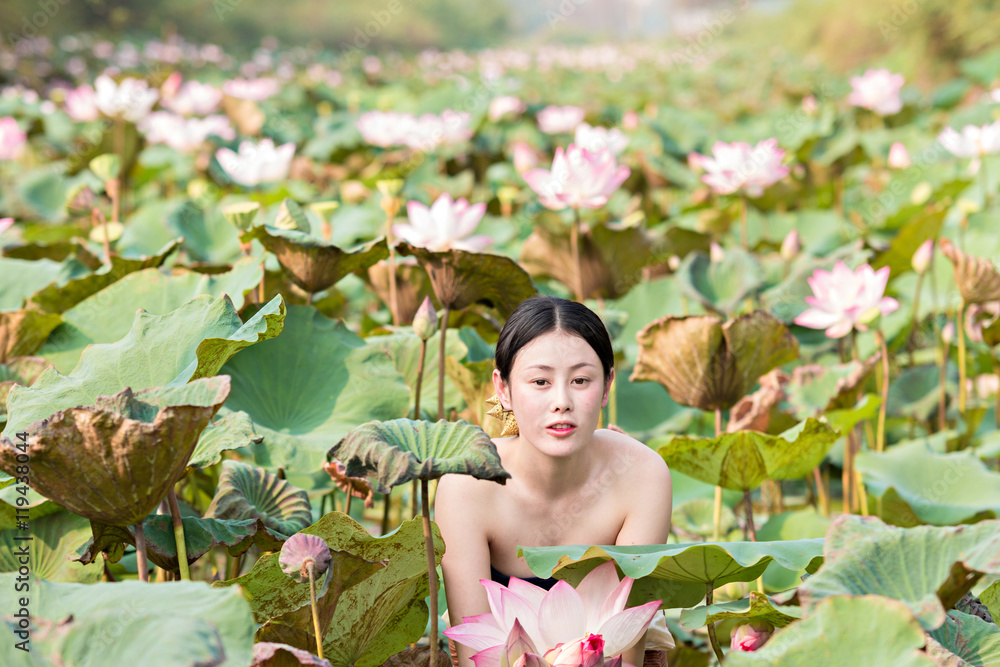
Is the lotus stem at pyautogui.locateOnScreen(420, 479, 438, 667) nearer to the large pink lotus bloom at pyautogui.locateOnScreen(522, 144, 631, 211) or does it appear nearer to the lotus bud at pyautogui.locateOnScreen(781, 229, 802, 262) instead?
the large pink lotus bloom at pyautogui.locateOnScreen(522, 144, 631, 211)

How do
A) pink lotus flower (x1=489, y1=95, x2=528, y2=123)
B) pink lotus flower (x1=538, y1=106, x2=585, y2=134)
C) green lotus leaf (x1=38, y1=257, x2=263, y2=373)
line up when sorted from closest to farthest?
green lotus leaf (x1=38, y1=257, x2=263, y2=373) < pink lotus flower (x1=489, y1=95, x2=528, y2=123) < pink lotus flower (x1=538, y1=106, x2=585, y2=134)

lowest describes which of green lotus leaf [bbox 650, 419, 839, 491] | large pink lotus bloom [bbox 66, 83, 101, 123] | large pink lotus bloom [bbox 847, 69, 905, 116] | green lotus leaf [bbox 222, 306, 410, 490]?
green lotus leaf [bbox 650, 419, 839, 491]

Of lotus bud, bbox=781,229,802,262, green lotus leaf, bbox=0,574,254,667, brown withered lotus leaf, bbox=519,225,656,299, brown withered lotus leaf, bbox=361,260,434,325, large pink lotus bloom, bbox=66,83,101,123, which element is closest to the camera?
green lotus leaf, bbox=0,574,254,667

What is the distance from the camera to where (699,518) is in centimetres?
180

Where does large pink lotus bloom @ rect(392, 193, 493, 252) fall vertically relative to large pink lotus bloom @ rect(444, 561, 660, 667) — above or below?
above

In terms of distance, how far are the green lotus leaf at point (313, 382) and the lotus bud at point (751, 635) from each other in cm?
66

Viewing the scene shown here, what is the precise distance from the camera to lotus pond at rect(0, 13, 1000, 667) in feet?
2.65

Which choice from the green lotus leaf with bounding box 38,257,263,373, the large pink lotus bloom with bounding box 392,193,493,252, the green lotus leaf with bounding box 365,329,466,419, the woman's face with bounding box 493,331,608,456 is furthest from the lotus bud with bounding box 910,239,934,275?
the green lotus leaf with bounding box 38,257,263,373

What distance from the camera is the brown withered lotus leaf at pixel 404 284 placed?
1.87 meters

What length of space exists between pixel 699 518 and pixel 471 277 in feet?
2.35

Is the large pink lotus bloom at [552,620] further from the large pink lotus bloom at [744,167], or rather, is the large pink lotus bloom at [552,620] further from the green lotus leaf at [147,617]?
the large pink lotus bloom at [744,167]

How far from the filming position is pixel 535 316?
1.03m

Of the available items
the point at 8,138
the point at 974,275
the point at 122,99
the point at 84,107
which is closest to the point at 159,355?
the point at 974,275

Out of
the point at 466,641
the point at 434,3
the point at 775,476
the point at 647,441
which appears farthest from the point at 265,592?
the point at 434,3
